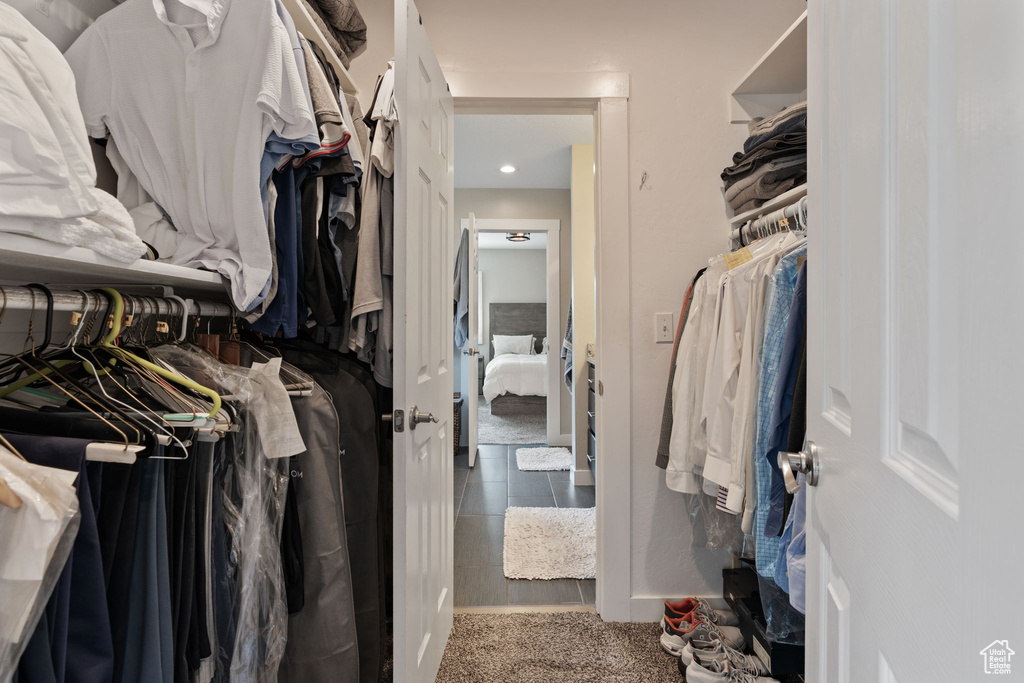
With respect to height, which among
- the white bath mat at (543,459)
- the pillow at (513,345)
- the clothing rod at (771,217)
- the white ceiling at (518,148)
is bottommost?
the white bath mat at (543,459)

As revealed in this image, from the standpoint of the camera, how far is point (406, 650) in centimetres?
132

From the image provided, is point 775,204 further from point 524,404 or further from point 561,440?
point 524,404

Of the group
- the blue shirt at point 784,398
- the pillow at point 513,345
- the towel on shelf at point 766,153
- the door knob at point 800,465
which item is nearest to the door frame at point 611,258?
the towel on shelf at point 766,153

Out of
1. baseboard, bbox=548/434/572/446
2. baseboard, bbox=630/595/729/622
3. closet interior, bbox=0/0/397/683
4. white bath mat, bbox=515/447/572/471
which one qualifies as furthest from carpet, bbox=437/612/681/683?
baseboard, bbox=548/434/572/446

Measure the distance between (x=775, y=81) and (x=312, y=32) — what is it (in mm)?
1614

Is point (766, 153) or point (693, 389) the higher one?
point (766, 153)

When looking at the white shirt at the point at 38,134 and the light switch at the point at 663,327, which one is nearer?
the white shirt at the point at 38,134

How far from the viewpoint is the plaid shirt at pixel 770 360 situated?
1.36m

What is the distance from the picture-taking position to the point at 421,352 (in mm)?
1507

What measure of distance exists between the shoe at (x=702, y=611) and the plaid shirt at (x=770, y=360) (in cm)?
75

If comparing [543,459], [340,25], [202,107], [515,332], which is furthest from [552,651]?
[515,332]

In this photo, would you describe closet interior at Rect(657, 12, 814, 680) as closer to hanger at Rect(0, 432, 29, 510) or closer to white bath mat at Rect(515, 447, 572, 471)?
hanger at Rect(0, 432, 29, 510)

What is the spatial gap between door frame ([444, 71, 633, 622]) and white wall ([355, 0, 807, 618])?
0.04 meters
